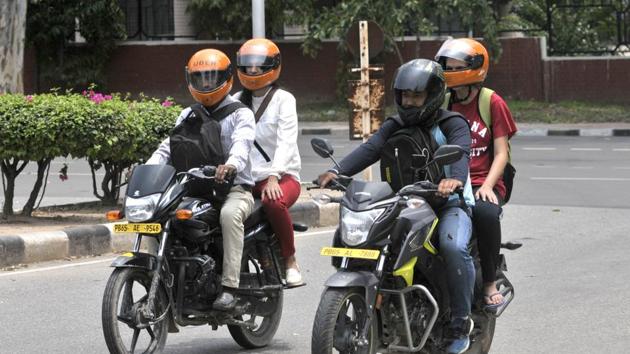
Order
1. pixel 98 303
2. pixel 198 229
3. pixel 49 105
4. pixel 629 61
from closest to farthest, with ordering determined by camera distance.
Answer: pixel 198 229 → pixel 98 303 → pixel 49 105 → pixel 629 61

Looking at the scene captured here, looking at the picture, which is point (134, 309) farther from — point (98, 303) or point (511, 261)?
point (511, 261)

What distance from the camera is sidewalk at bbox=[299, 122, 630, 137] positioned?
2447cm

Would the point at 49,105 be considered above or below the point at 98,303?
above

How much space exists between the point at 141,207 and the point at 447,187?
5.15 feet

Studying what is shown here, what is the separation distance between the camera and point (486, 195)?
21.1ft

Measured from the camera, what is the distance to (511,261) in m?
10.2

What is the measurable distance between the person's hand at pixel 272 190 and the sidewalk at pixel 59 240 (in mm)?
3459

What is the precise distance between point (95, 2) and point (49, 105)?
18105mm

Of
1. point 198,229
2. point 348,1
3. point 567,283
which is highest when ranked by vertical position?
point 348,1

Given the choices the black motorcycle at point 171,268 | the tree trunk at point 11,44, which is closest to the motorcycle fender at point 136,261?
the black motorcycle at point 171,268

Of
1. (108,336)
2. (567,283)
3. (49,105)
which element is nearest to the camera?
(108,336)

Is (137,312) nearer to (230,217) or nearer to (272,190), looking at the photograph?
(230,217)

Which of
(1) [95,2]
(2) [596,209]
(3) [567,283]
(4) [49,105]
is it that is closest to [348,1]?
(1) [95,2]

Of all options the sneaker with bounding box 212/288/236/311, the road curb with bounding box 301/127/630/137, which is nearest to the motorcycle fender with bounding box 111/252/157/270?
the sneaker with bounding box 212/288/236/311
